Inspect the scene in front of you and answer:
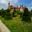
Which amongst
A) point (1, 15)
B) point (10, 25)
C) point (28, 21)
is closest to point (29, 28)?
point (28, 21)

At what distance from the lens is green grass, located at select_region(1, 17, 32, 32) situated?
2.53 ft

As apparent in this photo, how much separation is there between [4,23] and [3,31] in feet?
0.23

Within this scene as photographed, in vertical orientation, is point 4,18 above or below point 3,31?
above

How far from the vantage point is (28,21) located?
2.64 ft

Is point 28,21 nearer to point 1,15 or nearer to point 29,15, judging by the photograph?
point 29,15

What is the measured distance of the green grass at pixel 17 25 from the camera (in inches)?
30.4

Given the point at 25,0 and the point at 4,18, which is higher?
the point at 25,0

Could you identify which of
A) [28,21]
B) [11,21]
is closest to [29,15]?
[28,21]

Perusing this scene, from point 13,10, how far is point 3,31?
8.3 inches

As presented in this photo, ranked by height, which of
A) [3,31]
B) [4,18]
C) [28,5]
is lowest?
[3,31]

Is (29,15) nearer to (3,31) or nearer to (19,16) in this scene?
(19,16)

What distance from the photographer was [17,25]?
78 centimetres

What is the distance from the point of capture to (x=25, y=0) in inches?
32.2

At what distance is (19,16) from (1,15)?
16cm
